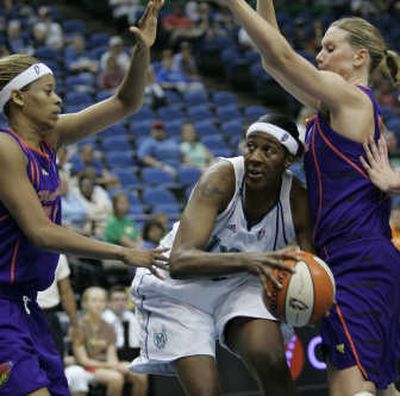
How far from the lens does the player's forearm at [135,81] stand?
5.24 metres

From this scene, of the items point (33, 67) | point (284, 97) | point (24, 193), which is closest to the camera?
point (24, 193)

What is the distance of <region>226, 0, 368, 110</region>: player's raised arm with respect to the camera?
469 centimetres

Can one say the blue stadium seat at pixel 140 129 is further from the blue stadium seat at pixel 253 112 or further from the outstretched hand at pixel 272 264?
the outstretched hand at pixel 272 264

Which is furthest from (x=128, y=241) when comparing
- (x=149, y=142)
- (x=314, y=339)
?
(x=149, y=142)

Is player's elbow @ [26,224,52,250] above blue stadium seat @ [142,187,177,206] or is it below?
above

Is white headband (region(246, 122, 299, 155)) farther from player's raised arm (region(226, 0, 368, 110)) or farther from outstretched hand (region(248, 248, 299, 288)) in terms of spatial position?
outstretched hand (region(248, 248, 299, 288))

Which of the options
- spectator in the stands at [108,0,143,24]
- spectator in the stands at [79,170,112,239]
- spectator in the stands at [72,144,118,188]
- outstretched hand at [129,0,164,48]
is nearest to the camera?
outstretched hand at [129,0,164,48]

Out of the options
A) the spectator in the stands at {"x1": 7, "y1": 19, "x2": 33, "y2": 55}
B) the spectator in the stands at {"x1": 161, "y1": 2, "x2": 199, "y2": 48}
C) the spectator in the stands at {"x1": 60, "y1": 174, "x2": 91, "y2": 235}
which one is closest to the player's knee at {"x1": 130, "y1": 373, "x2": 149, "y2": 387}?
the spectator in the stands at {"x1": 60, "y1": 174, "x2": 91, "y2": 235}

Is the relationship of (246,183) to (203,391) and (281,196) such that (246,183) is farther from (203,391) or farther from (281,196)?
(203,391)

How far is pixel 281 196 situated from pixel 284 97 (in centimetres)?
1234

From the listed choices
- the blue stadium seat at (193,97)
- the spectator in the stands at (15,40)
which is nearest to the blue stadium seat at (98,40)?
the spectator in the stands at (15,40)

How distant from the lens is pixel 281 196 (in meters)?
5.14

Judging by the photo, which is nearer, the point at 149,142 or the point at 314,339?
the point at 314,339

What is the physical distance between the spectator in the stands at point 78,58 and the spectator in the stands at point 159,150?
205cm
